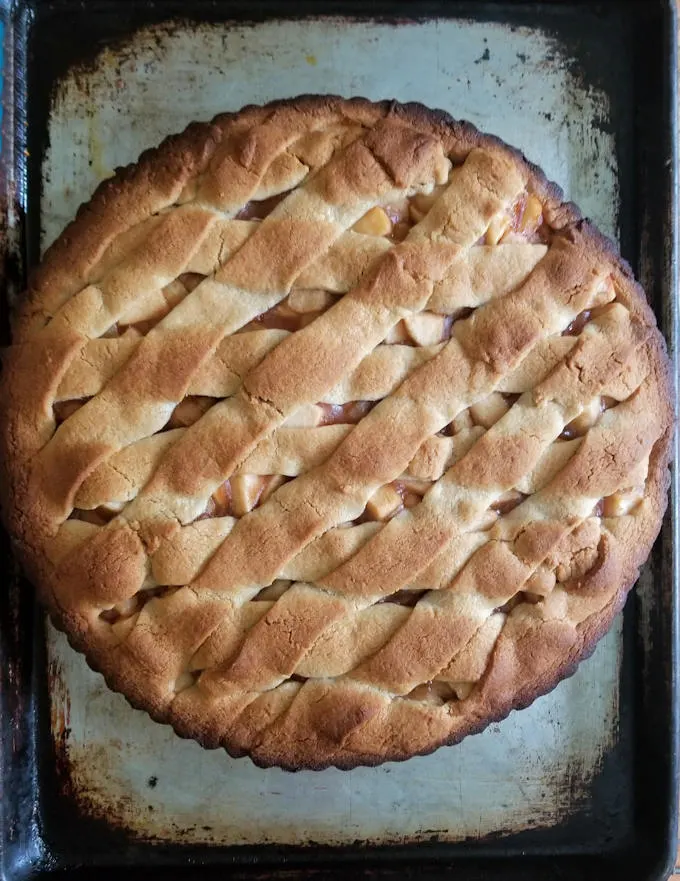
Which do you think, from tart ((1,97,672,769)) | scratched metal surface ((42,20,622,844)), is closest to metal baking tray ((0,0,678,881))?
scratched metal surface ((42,20,622,844))

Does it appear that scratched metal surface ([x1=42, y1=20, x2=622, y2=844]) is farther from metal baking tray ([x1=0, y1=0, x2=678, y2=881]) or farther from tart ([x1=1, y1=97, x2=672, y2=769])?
tart ([x1=1, y1=97, x2=672, y2=769])

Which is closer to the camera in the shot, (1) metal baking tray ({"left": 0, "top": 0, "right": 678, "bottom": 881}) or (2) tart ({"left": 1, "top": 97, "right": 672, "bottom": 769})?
(2) tart ({"left": 1, "top": 97, "right": 672, "bottom": 769})

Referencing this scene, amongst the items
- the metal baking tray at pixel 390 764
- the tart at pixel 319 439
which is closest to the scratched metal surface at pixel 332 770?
the metal baking tray at pixel 390 764

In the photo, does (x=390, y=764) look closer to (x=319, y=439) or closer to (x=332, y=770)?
(x=332, y=770)

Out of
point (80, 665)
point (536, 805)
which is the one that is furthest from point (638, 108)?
point (80, 665)

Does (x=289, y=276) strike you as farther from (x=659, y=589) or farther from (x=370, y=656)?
(x=659, y=589)
